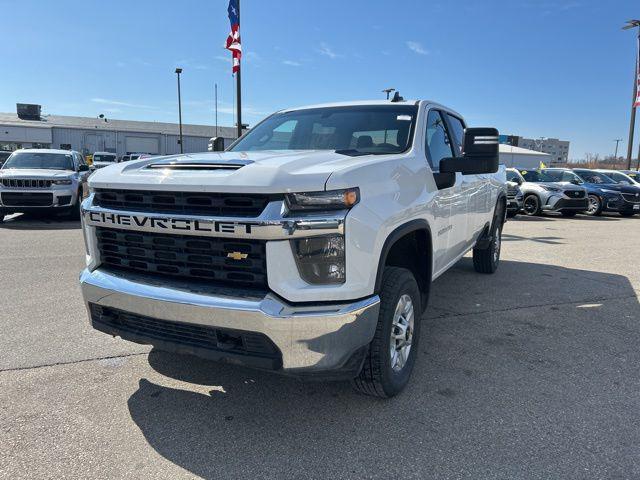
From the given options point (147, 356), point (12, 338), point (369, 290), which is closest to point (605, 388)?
point (369, 290)

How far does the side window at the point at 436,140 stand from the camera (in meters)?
3.68

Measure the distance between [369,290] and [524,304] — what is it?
3357 mm

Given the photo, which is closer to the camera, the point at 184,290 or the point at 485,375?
the point at 184,290

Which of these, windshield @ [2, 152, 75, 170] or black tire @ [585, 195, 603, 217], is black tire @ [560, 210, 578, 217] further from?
windshield @ [2, 152, 75, 170]

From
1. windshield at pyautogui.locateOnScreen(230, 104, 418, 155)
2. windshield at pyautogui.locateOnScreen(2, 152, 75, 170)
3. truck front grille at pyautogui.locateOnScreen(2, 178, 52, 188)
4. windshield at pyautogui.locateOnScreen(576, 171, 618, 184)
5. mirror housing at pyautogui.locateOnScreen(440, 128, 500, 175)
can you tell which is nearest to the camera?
mirror housing at pyautogui.locateOnScreen(440, 128, 500, 175)

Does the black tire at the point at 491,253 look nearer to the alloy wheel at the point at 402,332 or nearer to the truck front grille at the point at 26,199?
the alloy wheel at the point at 402,332

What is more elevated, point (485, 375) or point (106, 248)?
point (106, 248)

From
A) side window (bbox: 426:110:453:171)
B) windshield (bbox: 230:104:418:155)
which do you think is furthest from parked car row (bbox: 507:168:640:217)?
windshield (bbox: 230:104:418:155)

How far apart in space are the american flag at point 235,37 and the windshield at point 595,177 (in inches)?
520

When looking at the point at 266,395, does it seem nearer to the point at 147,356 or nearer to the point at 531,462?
the point at 147,356

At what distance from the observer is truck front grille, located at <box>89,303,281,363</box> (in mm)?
2334

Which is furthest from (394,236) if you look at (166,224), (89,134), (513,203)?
(89,134)

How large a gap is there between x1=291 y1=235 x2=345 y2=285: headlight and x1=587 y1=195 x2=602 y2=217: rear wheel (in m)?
17.0

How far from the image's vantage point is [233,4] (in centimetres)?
1323
